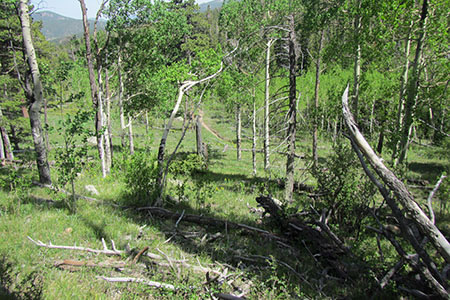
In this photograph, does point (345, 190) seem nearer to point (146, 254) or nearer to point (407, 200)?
point (407, 200)

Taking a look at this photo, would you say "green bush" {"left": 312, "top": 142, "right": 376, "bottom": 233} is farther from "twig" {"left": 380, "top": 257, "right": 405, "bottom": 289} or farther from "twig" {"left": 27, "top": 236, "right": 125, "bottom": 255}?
"twig" {"left": 27, "top": 236, "right": 125, "bottom": 255}

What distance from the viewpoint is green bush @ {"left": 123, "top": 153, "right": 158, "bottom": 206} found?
23.7ft

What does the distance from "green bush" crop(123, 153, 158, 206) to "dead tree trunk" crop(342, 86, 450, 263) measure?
5567 millimetres

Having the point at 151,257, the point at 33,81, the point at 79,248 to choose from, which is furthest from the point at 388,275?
the point at 33,81

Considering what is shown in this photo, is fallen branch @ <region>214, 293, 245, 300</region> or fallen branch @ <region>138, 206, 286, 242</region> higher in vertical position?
fallen branch @ <region>214, 293, 245, 300</region>

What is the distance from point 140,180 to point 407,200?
632cm

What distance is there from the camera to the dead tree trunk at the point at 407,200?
2.50m

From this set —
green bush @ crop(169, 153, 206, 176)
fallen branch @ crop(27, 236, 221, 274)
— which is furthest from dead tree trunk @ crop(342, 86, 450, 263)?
green bush @ crop(169, 153, 206, 176)

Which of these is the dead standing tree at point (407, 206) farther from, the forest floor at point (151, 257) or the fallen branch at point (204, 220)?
the fallen branch at point (204, 220)

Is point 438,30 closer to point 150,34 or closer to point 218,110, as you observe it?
point 150,34

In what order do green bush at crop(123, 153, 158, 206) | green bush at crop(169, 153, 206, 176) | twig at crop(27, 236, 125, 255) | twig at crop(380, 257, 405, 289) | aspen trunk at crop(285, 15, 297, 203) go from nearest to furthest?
twig at crop(380, 257, 405, 289) → twig at crop(27, 236, 125, 255) → aspen trunk at crop(285, 15, 297, 203) → green bush at crop(123, 153, 158, 206) → green bush at crop(169, 153, 206, 176)

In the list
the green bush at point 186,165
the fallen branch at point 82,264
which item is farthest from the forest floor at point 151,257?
the green bush at point 186,165

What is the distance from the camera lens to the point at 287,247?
553cm

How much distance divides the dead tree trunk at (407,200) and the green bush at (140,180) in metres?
5.57
